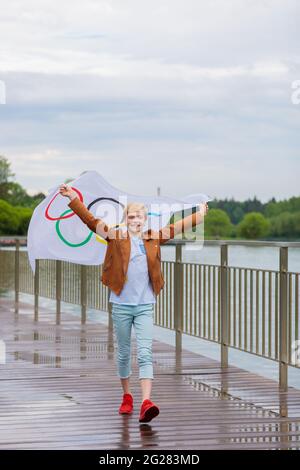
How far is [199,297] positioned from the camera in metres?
12.4

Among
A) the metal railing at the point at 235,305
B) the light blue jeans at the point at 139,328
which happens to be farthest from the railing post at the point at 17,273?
the light blue jeans at the point at 139,328

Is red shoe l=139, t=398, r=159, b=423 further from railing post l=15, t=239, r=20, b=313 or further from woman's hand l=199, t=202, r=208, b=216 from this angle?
railing post l=15, t=239, r=20, b=313

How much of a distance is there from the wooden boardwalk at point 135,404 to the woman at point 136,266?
569 mm

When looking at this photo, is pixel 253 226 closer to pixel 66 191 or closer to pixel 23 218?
pixel 66 191

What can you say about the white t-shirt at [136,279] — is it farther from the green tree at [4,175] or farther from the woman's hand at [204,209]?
the green tree at [4,175]

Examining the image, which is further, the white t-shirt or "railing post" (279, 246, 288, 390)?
"railing post" (279, 246, 288, 390)

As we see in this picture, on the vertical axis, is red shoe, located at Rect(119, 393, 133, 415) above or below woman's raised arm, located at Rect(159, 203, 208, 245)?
below

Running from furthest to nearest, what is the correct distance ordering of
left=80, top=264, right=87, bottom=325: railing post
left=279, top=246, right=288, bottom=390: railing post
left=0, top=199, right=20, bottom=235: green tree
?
left=0, top=199, right=20, bottom=235: green tree, left=80, top=264, right=87, bottom=325: railing post, left=279, top=246, right=288, bottom=390: railing post

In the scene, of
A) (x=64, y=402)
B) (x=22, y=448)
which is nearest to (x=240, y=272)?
(x=64, y=402)

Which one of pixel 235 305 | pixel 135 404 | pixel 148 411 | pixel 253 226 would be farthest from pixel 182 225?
pixel 253 226

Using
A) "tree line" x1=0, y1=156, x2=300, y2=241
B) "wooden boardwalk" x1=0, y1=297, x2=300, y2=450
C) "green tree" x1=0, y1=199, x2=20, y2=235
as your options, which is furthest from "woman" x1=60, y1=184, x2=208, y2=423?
"green tree" x1=0, y1=199, x2=20, y2=235

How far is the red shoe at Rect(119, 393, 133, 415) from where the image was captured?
906cm

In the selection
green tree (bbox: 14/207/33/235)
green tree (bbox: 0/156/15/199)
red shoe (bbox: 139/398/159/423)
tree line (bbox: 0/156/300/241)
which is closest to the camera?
red shoe (bbox: 139/398/159/423)

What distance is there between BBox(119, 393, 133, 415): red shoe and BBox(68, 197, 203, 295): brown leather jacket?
0.89 meters
